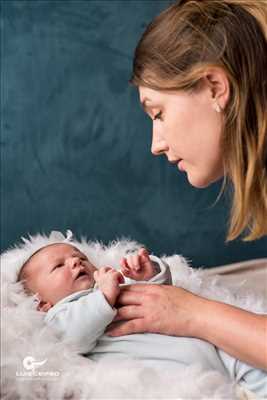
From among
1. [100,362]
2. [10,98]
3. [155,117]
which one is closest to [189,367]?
[100,362]

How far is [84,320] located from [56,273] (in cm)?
18

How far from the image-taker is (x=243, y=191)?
135 centimetres

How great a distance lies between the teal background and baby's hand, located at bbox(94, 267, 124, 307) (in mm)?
812

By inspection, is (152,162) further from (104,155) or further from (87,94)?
(87,94)

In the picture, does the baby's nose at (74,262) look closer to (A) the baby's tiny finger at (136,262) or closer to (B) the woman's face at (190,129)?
(A) the baby's tiny finger at (136,262)

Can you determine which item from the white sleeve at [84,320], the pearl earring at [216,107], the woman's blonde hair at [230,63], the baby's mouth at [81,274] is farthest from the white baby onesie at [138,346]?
the pearl earring at [216,107]

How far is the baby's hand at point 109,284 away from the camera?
135 centimetres

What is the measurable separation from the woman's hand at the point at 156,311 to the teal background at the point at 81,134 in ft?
2.73

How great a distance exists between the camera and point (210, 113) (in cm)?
132

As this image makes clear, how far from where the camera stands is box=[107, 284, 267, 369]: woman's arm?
50.8 inches

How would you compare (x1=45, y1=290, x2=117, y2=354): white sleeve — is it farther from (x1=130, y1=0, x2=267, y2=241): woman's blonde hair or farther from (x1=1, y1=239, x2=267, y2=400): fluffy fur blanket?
(x1=130, y1=0, x2=267, y2=241): woman's blonde hair

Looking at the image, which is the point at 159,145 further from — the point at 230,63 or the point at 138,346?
the point at 138,346

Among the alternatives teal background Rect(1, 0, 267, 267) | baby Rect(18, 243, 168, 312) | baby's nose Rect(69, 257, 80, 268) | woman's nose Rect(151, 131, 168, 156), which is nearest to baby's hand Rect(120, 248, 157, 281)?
baby Rect(18, 243, 168, 312)

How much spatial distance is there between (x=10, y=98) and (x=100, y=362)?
103cm
